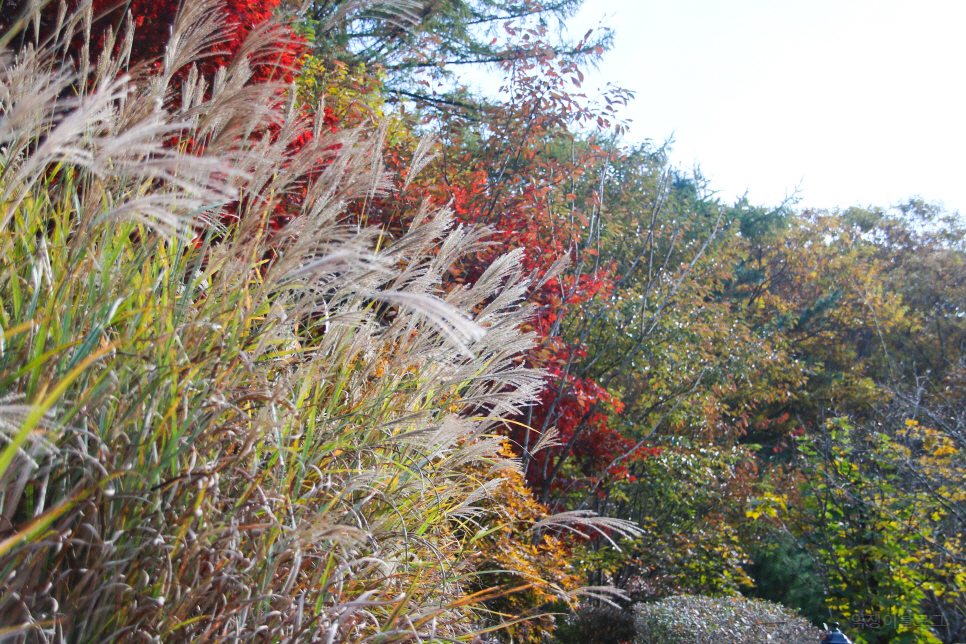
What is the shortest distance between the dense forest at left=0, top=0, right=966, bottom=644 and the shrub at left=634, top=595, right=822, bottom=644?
5cm

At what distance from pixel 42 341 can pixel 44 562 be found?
1.38ft

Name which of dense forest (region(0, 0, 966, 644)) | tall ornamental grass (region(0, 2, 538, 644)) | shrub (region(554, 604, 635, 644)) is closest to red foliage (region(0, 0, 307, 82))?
dense forest (region(0, 0, 966, 644))

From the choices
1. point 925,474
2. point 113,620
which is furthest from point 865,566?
point 113,620

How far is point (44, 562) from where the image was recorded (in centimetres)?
121

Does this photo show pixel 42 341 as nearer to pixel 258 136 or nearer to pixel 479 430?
pixel 479 430

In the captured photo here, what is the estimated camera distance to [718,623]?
527 centimetres

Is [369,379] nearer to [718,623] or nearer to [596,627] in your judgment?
[718,623]

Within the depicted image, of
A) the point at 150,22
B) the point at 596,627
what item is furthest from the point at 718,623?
the point at 150,22

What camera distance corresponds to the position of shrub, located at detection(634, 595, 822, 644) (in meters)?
5.04

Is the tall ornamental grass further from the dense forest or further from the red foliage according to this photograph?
the red foliage

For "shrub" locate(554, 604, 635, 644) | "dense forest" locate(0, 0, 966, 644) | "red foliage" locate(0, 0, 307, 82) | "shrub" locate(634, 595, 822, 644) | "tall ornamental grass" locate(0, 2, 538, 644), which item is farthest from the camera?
"shrub" locate(554, 604, 635, 644)

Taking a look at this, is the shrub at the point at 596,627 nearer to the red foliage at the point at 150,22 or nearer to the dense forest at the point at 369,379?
the dense forest at the point at 369,379

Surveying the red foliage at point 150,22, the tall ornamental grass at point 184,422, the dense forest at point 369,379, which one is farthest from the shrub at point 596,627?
the red foliage at point 150,22

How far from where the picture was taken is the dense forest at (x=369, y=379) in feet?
4.11
